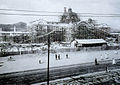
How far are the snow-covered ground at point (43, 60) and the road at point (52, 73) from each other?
0.22ft

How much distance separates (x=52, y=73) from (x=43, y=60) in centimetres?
30

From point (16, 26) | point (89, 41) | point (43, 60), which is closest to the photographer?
point (16, 26)

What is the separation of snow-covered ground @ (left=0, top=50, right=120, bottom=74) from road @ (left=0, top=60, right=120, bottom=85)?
0.07 metres

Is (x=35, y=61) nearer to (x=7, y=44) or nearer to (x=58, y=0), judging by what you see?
(x=7, y=44)

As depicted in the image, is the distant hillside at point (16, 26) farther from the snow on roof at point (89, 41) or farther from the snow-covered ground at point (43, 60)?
the snow on roof at point (89, 41)

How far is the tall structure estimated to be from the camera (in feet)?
8.96

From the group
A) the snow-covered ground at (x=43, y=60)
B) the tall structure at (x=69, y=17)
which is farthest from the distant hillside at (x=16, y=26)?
the tall structure at (x=69, y=17)

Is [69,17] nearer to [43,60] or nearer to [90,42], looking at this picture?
[90,42]

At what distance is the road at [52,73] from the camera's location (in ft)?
8.20

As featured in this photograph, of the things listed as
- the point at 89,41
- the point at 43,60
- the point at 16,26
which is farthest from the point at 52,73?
the point at 16,26

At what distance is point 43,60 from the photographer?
267 cm

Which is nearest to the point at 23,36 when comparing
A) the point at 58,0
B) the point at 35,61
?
the point at 35,61

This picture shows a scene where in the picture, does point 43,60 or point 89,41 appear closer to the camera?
point 43,60

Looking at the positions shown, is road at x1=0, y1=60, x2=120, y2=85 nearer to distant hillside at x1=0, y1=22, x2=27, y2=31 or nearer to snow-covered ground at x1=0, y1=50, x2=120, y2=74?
snow-covered ground at x1=0, y1=50, x2=120, y2=74
